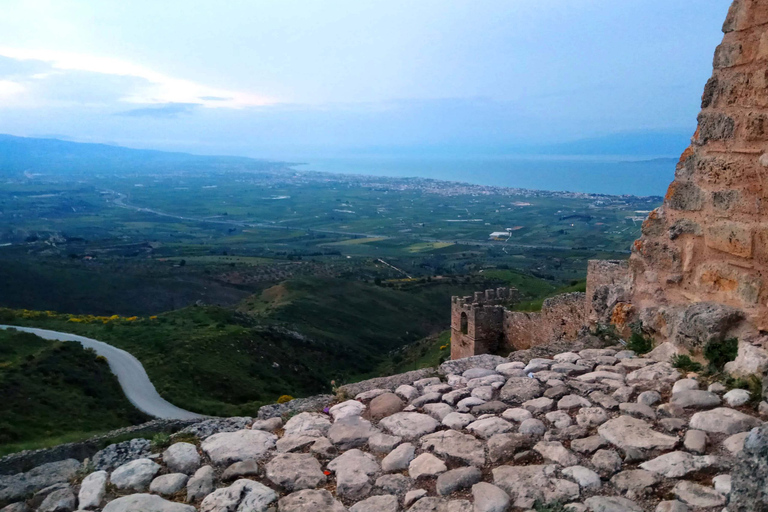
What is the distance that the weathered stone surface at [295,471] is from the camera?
299 centimetres

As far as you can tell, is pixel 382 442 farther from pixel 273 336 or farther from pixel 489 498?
pixel 273 336

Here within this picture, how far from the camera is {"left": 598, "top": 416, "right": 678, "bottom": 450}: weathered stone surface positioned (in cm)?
302

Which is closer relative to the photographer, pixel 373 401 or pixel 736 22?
pixel 373 401

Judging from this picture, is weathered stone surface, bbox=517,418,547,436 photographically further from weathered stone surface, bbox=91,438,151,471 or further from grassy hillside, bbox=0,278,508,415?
grassy hillside, bbox=0,278,508,415

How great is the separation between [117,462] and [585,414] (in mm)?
3005

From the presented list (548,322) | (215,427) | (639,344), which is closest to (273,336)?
(548,322)

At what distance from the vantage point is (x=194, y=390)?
21.8m

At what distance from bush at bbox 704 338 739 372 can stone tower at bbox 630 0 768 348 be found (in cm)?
12

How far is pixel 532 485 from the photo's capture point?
9.06 ft

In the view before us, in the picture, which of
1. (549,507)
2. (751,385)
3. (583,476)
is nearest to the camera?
(549,507)

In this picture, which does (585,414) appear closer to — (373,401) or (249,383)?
(373,401)

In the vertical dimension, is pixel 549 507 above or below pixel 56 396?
above

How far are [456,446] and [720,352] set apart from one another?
226 cm

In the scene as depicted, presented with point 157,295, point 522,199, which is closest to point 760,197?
point 157,295
